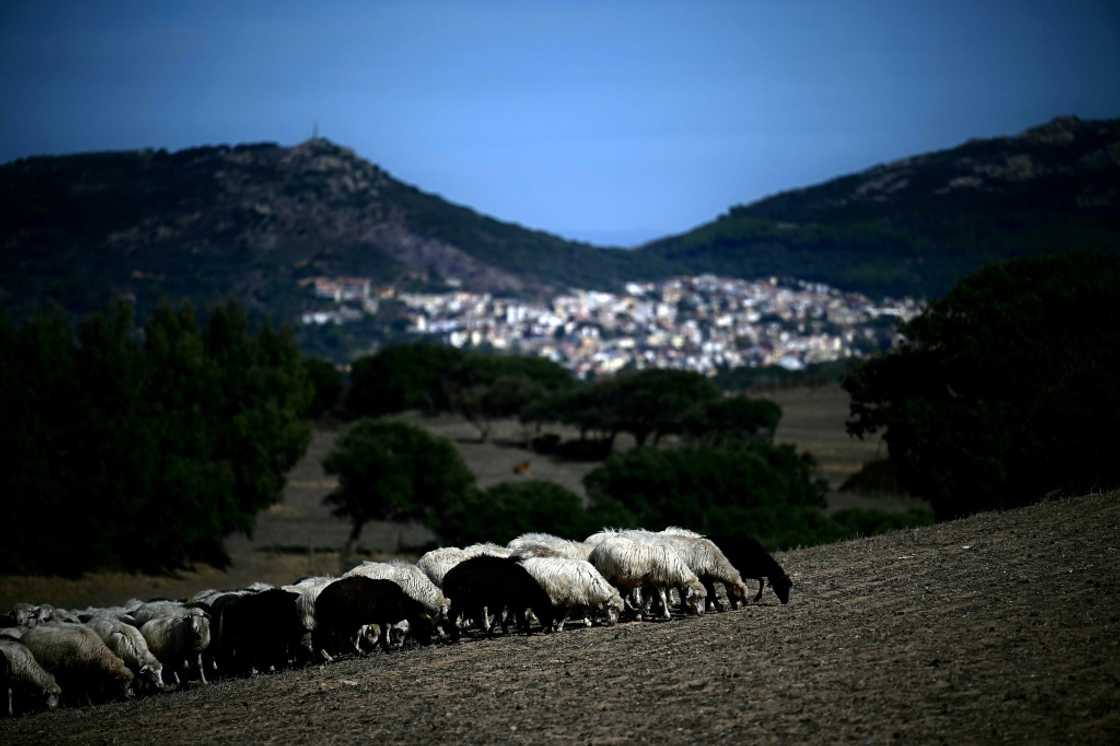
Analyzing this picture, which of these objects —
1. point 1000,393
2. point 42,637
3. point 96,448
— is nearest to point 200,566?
point 96,448

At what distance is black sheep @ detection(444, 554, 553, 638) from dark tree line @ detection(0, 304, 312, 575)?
104ft

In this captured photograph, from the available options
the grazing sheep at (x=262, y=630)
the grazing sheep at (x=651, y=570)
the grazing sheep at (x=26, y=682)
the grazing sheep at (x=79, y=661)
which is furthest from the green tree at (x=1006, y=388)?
the grazing sheep at (x=26, y=682)

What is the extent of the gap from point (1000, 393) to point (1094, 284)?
398 cm

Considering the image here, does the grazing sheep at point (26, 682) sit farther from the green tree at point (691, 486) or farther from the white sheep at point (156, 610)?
the green tree at point (691, 486)

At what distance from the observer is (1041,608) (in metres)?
12.8

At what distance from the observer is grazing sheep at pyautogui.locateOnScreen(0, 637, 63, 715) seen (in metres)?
14.7

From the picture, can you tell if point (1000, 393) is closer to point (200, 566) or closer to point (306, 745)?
point (306, 745)

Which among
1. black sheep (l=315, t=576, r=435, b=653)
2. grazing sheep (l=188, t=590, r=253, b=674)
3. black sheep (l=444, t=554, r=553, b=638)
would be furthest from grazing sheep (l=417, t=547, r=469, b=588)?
grazing sheep (l=188, t=590, r=253, b=674)

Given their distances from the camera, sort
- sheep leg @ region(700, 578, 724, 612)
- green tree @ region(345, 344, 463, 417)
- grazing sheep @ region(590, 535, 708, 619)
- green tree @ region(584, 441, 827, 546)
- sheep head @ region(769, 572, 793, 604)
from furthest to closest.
Answer: green tree @ region(345, 344, 463, 417) → green tree @ region(584, 441, 827, 546) → sheep leg @ region(700, 578, 724, 612) → grazing sheep @ region(590, 535, 708, 619) → sheep head @ region(769, 572, 793, 604)

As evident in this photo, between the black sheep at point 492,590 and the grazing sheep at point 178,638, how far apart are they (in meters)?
3.00

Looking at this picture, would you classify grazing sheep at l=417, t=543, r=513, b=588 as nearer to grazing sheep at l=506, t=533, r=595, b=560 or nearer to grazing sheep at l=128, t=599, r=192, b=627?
grazing sheep at l=506, t=533, r=595, b=560

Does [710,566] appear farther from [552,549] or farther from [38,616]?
[38,616]

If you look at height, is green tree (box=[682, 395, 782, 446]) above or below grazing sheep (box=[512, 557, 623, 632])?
above

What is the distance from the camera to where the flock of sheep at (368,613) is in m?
15.3
